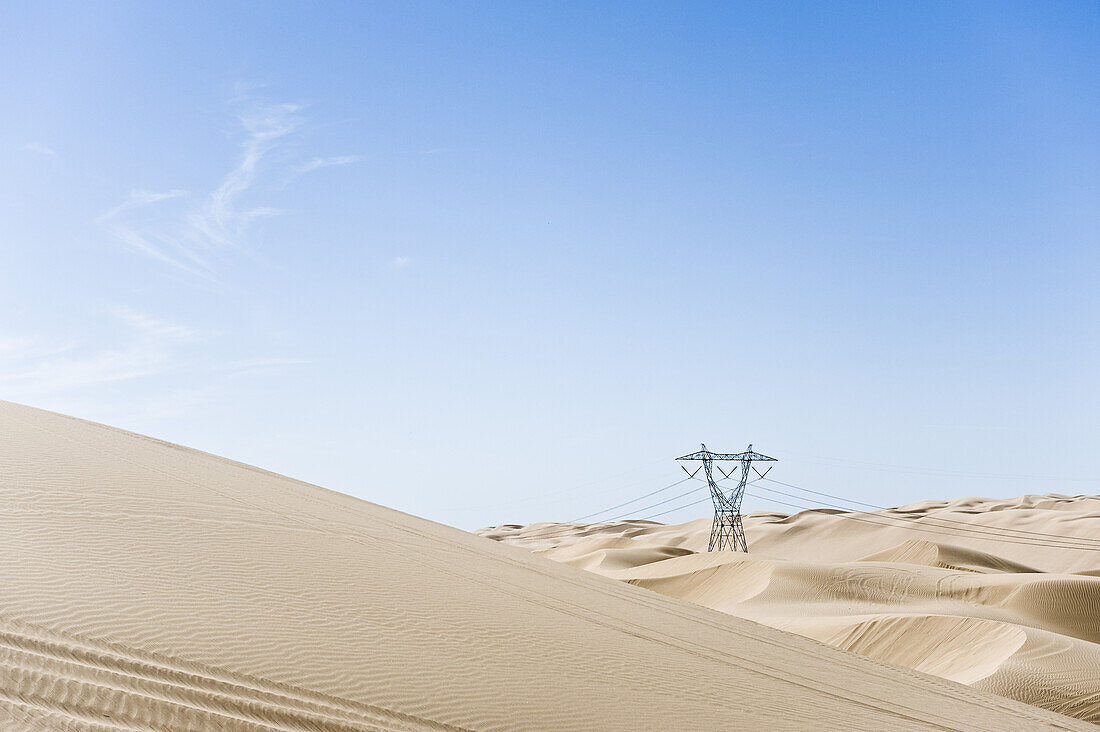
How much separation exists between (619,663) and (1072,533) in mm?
29045

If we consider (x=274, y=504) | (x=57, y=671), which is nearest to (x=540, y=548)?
(x=274, y=504)

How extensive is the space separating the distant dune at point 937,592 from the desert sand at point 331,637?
276 millimetres

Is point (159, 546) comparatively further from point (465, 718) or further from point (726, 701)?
point (726, 701)

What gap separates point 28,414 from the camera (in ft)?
39.3

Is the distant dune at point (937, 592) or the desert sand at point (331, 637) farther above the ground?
the distant dune at point (937, 592)

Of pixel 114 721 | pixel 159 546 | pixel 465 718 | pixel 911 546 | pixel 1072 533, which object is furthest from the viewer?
pixel 1072 533

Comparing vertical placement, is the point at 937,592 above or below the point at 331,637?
above

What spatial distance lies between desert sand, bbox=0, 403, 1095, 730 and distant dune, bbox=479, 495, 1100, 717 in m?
0.28

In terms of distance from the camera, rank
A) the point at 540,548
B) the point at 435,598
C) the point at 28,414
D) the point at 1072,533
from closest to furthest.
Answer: the point at 435,598
the point at 28,414
the point at 1072,533
the point at 540,548

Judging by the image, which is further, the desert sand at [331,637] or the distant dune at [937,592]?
the distant dune at [937,592]

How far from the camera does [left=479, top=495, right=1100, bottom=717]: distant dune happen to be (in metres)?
10.6

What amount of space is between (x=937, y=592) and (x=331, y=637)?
14752 mm

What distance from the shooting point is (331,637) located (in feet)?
16.9

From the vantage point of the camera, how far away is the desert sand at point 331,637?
405 centimetres
